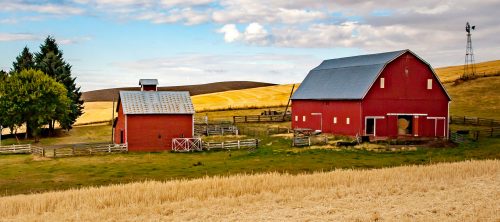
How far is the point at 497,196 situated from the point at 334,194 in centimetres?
546

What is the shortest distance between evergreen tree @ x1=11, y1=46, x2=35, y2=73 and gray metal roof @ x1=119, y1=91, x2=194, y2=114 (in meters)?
25.9

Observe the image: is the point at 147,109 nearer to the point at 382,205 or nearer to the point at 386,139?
the point at 386,139

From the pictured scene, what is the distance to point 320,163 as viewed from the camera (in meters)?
35.5

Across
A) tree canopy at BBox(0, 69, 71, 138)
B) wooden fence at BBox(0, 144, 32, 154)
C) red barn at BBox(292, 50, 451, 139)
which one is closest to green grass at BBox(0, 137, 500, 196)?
wooden fence at BBox(0, 144, 32, 154)

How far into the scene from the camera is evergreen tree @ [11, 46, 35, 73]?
232 feet

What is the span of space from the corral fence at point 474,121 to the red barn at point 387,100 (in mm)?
11041

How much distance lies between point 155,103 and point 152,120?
1.78m

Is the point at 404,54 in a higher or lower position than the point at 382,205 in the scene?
higher

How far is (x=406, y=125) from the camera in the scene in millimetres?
51969

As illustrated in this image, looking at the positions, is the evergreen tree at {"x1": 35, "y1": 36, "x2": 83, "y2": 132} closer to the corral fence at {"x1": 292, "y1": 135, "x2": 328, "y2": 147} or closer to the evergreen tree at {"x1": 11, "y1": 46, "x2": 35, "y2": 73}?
the evergreen tree at {"x1": 11, "y1": 46, "x2": 35, "y2": 73}

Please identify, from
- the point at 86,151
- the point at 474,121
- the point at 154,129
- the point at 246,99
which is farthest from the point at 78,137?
the point at 474,121

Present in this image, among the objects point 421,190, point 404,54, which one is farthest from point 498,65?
point 421,190

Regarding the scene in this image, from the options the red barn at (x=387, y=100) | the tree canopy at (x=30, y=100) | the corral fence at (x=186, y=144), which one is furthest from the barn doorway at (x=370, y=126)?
the tree canopy at (x=30, y=100)

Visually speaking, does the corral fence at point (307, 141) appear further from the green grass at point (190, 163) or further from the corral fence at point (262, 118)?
the corral fence at point (262, 118)
